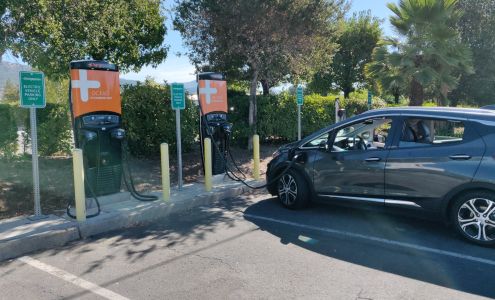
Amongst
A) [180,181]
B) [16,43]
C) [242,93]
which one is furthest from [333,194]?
[242,93]

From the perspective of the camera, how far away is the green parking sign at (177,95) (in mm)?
7793

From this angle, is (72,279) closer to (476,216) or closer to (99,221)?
(99,221)

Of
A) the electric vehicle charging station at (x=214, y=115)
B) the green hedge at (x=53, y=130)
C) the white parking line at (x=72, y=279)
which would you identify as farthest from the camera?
the green hedge at (x=53, y=130)

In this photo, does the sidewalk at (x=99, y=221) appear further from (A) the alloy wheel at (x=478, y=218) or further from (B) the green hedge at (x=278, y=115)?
(B) the green hedge at (x=278, y=115)

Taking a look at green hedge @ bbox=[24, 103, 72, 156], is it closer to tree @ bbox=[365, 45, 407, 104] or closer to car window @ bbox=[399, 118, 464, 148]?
car window @ bbox=[399, 118, 464, 148]

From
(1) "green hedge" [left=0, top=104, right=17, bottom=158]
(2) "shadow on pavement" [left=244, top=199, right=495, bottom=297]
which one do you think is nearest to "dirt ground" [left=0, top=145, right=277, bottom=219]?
(1) "green hedge" [left=0, top=104, right=17, bottom=158]

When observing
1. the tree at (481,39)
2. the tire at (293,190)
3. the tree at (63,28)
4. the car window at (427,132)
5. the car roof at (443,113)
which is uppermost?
the tree at (481,39)

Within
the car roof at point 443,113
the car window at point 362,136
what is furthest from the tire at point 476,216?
the car window at point 362,136

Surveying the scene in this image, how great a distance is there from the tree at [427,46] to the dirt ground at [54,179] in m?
7.05

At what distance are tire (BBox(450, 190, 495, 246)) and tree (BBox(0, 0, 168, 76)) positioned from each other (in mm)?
6396

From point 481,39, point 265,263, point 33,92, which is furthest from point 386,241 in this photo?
point 481,39

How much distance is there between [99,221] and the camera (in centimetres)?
588

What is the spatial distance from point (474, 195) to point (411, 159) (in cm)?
84

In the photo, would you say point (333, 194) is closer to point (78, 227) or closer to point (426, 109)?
point (426, 109)
